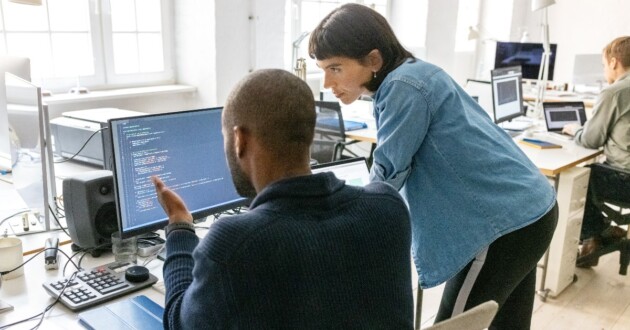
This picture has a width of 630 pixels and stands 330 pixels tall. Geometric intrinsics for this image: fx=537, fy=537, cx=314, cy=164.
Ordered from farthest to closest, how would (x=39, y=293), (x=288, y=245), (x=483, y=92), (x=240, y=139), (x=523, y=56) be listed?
(x=523, y=56)
(x=483, y=92)
(x=39, y=293)
(x=240, y=139)
(x=288, y=245)

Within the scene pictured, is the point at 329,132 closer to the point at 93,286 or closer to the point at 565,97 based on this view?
the point at 93,286

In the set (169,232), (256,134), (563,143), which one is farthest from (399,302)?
(563,143)

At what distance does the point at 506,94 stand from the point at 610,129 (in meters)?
0.85

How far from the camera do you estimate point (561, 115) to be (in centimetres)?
379

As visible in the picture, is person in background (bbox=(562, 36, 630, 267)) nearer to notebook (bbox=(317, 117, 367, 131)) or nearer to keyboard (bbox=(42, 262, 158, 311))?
notebook (bbox=(317, 117, 367, 131))

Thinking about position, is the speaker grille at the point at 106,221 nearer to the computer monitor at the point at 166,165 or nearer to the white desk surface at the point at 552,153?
the computer monitor at the point at 166,165

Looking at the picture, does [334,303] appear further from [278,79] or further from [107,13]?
[107,13]

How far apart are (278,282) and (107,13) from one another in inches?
117

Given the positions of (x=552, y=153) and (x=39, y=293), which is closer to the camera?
(x=39, y=293)

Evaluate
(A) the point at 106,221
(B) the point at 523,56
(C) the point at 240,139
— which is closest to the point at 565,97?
(B) the point at 523,56

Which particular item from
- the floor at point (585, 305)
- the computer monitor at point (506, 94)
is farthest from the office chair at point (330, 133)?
the floor at point (585, 305)

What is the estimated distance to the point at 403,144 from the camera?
Answer: 1456mm

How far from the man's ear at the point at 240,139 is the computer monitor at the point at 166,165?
41 cm

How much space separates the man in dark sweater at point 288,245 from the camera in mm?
818
